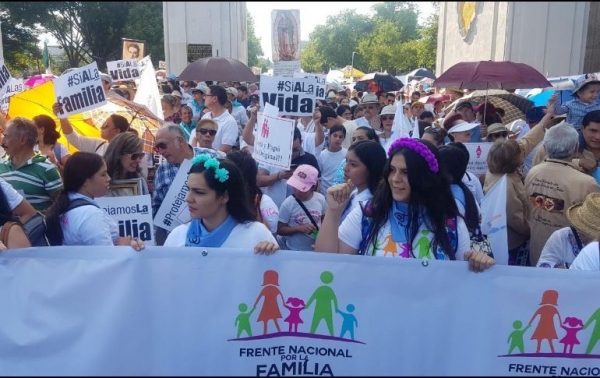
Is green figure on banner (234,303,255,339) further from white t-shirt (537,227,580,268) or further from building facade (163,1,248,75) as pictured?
building facade (163,1,248,75)

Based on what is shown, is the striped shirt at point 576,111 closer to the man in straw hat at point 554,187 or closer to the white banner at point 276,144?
the man in straw hat at point 554,187

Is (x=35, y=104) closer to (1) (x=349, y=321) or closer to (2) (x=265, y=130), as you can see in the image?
(2) (x=265, y=130)

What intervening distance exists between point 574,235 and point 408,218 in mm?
1153

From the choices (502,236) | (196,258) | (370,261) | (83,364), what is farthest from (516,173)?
(83,364)

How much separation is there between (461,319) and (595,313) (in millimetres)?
735

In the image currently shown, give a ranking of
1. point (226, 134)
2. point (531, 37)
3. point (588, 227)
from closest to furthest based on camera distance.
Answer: point (588, 227)
point (226, 134)
point (531, 37)

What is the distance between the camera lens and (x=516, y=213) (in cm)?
492

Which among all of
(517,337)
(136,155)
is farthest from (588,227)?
(136,155)

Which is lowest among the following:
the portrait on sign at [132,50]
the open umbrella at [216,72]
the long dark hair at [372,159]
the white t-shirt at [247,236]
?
the white t-shirt at [247,236]

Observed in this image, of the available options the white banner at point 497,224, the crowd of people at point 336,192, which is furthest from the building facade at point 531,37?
the white banner at point 497,224

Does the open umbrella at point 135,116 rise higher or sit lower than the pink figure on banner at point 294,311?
higher

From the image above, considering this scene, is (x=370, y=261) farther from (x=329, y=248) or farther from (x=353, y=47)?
(x=353, y=47)

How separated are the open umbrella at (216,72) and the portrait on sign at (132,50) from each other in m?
7.78

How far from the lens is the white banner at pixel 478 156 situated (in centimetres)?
618
